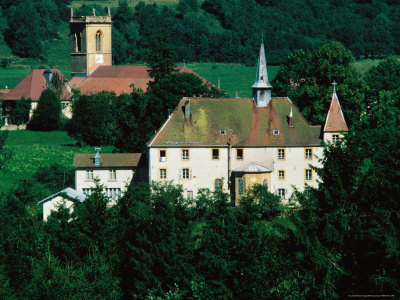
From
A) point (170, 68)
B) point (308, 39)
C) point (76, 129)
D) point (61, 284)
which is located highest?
point (308, 39)

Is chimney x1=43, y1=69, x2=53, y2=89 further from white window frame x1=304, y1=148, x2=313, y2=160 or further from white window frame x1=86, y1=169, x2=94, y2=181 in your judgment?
white window frame x1=304, y1=148, x2=313, y2=160

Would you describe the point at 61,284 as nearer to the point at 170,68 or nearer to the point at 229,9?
the point at 170,68

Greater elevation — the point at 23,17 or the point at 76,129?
the point at 23,17

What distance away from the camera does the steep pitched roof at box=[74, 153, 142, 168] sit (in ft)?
201

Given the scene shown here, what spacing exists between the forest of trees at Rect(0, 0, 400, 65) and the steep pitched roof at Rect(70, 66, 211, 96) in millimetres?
27488

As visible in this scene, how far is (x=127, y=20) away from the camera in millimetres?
153375

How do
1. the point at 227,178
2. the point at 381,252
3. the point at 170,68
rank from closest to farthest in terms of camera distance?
the point at 381,252
the point at 227,178
the point at 170,68

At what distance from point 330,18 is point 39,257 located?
11466 cm

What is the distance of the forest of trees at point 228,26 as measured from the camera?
135250mm

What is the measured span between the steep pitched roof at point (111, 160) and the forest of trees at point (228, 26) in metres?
63.7

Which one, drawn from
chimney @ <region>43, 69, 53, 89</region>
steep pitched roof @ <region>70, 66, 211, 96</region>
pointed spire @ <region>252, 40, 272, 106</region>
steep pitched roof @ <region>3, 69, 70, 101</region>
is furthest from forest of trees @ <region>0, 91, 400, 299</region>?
steep pitched roof @ <region>70, 66, 211, 96</region>

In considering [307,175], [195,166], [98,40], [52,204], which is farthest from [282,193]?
[98,40]

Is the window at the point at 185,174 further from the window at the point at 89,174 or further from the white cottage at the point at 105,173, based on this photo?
the window at the point at 89,174

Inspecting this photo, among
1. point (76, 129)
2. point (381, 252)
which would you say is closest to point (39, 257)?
point (381, 252)
